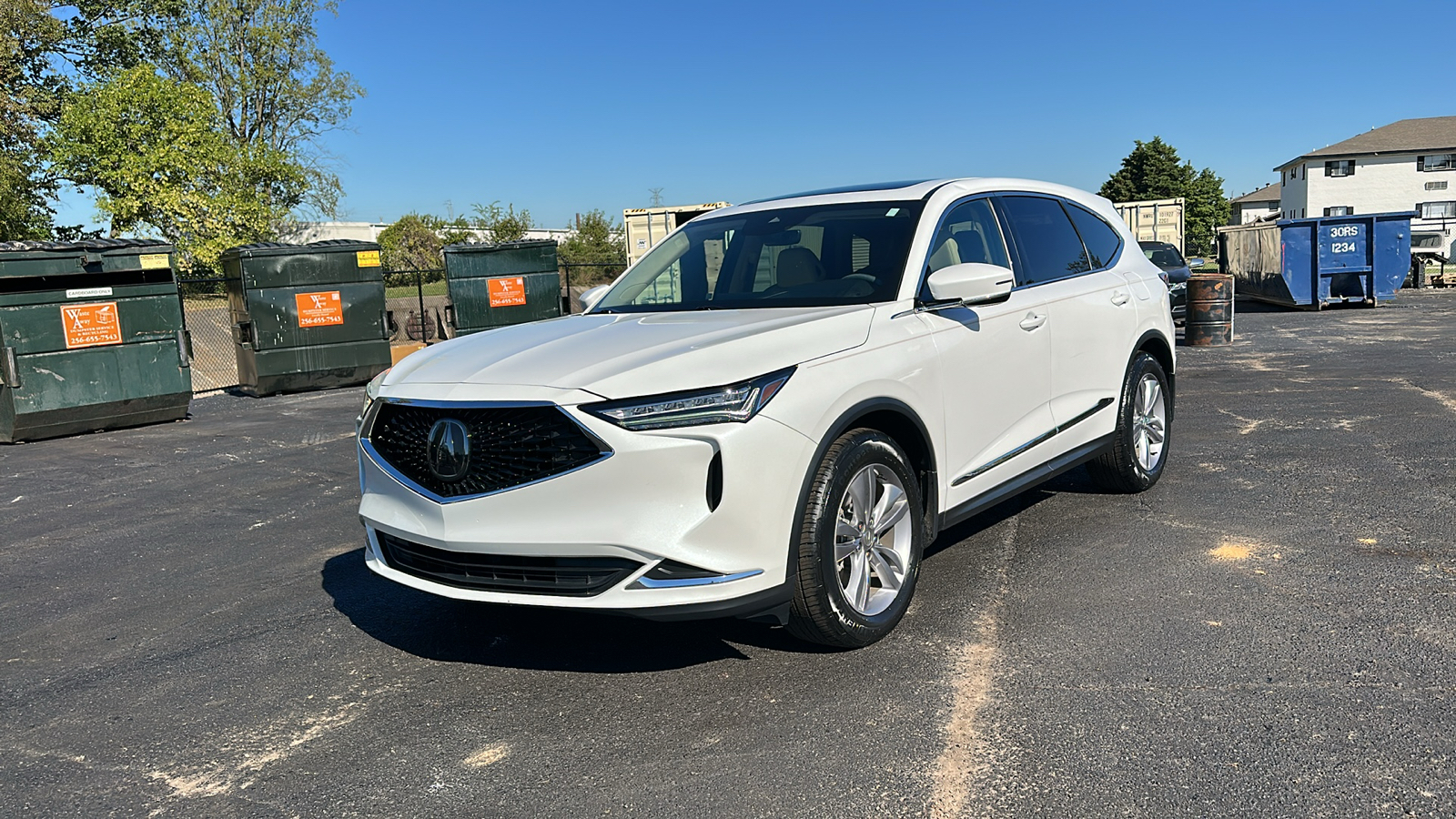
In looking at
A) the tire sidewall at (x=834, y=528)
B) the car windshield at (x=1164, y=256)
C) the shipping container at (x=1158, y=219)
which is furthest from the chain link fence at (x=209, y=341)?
the shipping container at (x=1158, y=219)

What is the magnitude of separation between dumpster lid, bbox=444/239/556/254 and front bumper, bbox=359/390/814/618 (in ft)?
43.7

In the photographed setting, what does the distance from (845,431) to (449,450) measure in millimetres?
1363

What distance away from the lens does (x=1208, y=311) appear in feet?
51.2

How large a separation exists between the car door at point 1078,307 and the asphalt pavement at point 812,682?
65 centimetres

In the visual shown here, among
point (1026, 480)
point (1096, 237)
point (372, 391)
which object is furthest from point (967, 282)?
point (372, 391)

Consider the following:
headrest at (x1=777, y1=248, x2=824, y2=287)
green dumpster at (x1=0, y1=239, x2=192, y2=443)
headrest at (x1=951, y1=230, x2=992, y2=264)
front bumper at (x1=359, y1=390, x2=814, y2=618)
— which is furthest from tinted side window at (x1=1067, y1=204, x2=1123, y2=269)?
green dumpster at (x1=0, y1=239, x2=192, y2=443)

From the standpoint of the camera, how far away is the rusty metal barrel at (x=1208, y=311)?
15.5 m

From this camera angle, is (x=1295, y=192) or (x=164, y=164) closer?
(x=164, y=164)

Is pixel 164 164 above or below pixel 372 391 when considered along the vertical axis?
above

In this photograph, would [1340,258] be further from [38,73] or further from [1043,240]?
[38,73]

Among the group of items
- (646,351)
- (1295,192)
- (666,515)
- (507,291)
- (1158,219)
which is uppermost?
(1295,192)

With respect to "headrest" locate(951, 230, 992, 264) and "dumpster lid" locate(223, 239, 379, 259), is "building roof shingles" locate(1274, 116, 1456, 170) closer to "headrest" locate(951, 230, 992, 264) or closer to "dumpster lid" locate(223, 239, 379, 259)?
"dumpster lid" locate(223, 239, 379, 259)

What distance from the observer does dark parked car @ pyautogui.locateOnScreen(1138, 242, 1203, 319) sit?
17.5 metres

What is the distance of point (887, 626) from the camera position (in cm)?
400
